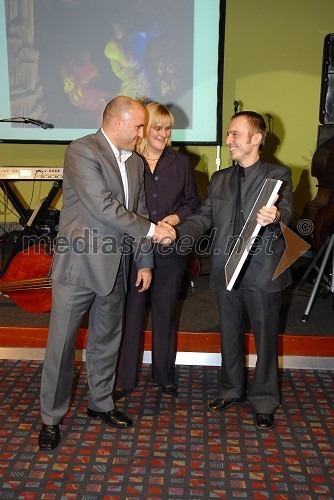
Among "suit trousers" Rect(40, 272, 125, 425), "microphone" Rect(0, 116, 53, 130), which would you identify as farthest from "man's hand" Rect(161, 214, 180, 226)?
"microphone" Rect(0, 116, 53, 130)

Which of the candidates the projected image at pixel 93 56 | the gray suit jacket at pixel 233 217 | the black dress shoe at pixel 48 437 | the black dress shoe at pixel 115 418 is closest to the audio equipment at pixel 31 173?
the projected image at pixel 93 56

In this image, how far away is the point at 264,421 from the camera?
280 cm

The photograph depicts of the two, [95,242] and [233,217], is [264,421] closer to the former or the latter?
[233,217]

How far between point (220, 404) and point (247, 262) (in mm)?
829

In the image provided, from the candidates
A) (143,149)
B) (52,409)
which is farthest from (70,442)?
(143,149)

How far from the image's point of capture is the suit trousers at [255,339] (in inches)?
108

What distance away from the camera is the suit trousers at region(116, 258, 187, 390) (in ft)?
9.88

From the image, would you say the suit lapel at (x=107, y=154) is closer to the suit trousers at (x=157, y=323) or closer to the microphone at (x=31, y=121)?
the suit trousers at (x=157, y=323)

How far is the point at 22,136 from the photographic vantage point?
5992 millimetres

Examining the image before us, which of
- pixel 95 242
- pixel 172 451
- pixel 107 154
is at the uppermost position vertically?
pixel 107 154

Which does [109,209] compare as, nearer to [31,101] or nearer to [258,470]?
[258,470]

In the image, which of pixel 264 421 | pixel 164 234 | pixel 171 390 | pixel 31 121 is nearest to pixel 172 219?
pixel 164 234

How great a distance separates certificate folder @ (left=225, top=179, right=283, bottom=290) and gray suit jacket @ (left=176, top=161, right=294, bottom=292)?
7 cm

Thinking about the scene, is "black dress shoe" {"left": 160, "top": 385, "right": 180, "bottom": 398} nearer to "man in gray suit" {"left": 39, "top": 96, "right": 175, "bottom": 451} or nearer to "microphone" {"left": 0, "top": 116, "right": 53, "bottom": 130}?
"man in gray suit" {"left": 39, "top": 96, "right": 175, "bottom": 451}
